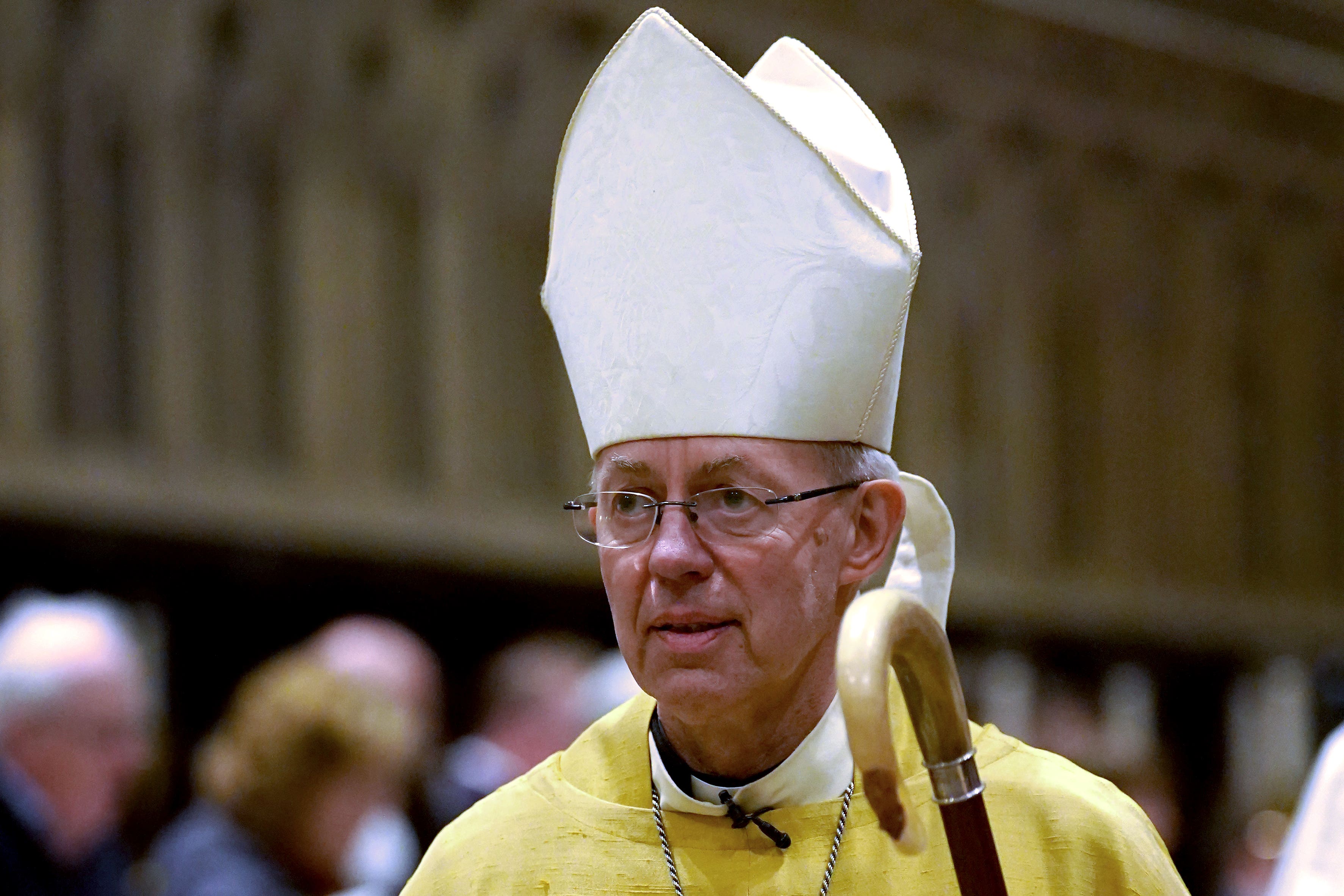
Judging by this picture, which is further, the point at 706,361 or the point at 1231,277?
the point at 1231,277

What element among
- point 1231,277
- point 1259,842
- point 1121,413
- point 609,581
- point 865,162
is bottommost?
point 1259,842

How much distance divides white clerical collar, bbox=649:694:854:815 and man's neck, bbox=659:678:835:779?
0.01 m

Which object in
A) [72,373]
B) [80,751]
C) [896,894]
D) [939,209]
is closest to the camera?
[896,894]

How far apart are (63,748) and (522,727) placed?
5.67ft

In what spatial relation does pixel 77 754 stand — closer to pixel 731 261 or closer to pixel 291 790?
pixel 291 790

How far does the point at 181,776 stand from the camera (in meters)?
6.09

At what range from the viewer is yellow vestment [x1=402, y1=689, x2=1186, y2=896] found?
2100mm

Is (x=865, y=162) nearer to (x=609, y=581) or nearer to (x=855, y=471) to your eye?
(x=855, y=471)

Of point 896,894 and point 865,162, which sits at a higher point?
point 865,162

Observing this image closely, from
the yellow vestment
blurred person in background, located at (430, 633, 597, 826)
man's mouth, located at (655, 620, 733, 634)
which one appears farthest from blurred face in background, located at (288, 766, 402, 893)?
man's mouth, located at (655, 620, 733, 634)

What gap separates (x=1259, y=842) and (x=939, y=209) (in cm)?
336

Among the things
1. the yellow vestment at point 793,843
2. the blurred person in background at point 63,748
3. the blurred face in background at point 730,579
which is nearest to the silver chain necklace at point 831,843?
the yellow vestment at point 793,843

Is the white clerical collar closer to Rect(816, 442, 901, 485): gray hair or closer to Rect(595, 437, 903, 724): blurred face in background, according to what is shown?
Rect(595, 437, 903, 724): blurred face in background

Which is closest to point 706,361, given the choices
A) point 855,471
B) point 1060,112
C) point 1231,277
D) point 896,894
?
point 855,471
